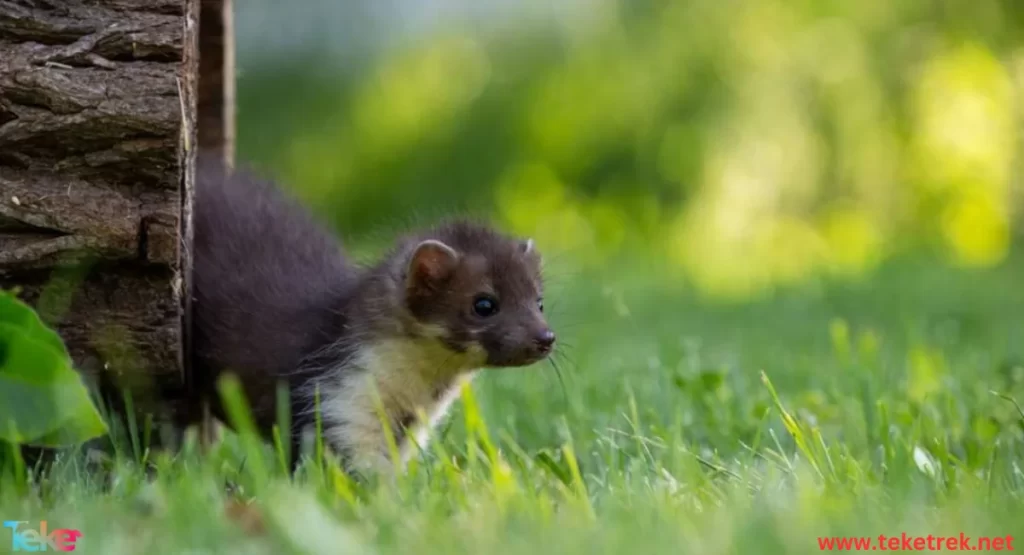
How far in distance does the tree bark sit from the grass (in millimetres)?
583

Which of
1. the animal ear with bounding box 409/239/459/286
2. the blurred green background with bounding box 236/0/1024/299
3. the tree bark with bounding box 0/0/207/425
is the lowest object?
the blurred green background with bounding box 236/0/1024/299

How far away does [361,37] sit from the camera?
13805 mm

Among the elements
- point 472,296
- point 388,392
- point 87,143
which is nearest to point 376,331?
point 388,392

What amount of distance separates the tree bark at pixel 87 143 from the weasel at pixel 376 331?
803mm

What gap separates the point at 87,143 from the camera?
4.10 metres

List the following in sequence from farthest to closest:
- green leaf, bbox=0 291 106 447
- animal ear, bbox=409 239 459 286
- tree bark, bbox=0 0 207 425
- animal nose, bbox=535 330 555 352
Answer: animal ear, bbox=409 239 459 286 < animal nose, bbox=535 330 555 352 < tree bark, bbox=0 0 207 425 < green leaf, bbox=0 291 106 447

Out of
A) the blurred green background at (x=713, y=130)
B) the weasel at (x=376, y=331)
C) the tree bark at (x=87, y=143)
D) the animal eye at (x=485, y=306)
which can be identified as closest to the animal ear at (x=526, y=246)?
the weasel at (x=376, y=331)

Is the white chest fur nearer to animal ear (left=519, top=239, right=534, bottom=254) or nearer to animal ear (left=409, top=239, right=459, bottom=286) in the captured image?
animal ear (left=409, top=239, right=459, bottom=286)

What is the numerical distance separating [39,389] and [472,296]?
1606 mm

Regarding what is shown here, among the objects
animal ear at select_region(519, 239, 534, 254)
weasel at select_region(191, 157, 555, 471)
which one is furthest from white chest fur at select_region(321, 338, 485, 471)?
animal ear at select_region(519, 239, 534, 254)

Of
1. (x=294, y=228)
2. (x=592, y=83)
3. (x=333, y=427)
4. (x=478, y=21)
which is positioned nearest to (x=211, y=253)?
(x=294, y=228)

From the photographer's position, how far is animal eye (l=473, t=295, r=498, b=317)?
4965 millimetres

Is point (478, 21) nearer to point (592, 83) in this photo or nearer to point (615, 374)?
point (592, 83)

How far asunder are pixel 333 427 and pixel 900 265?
5832 millimetres
